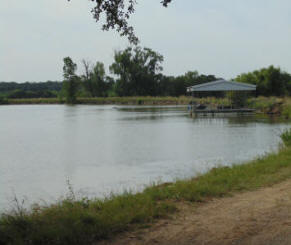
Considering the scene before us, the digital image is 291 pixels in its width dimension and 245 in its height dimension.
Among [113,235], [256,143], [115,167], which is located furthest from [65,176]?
[256,143]

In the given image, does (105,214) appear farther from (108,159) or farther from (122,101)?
(122,101)

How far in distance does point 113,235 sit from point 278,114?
35053 mm

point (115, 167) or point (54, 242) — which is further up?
point (54, 242)

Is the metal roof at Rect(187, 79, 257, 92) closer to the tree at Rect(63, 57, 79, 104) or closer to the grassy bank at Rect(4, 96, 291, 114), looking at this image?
the grassy bank at Rect(4, 96, 291, 114)

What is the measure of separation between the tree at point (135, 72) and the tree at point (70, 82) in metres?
8.75

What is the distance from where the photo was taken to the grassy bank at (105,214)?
14.5 feet

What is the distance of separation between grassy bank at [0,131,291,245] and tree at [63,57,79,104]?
3273 inches

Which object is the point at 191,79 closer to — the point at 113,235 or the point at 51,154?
the point at 51,154

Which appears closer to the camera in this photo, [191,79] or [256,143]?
[256,143]

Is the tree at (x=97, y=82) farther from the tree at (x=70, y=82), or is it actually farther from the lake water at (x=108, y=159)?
the lake water at (x=108, y=159)

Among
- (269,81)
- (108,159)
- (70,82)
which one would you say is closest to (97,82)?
(70,82)

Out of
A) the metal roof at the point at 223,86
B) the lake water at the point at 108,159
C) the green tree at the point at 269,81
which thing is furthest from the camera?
the green tree at the point at 269,81

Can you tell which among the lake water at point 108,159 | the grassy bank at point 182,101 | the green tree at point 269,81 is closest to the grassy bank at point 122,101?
the grassy bank at point 182,101

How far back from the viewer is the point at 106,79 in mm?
92438
